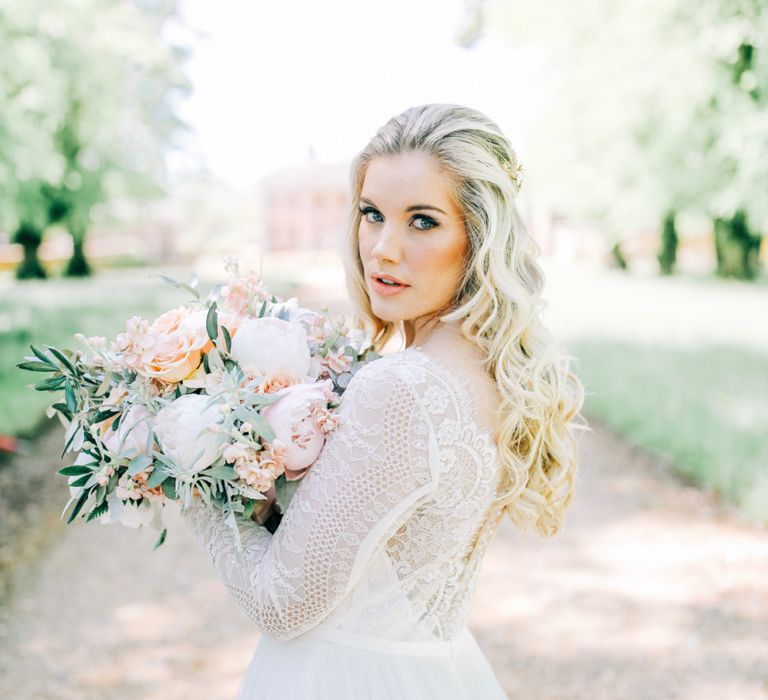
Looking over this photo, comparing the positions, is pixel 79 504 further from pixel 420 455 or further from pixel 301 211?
pixel 301 211

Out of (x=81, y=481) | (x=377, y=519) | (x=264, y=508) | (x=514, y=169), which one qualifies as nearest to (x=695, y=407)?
(x=514, y=169)

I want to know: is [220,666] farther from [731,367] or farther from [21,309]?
[21,309]

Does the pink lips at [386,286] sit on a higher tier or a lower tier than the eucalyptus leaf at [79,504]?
A: higher

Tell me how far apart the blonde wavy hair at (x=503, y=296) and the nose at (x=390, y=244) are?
0.56 ft

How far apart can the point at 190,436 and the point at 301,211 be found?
49602mm

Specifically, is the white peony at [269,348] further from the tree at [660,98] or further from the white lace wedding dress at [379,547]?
the tree at [660,98]

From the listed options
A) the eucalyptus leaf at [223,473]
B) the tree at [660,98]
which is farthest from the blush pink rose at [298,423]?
the tree at [660,98]

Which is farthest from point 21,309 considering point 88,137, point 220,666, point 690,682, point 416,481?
point 416,481

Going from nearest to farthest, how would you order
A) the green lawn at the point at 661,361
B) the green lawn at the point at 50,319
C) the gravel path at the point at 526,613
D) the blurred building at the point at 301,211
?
the gravel path at the point at 526,613
the green lawn at the point at 661,361
the green lawn at the point at 50,319
the blurred building at the point at 301,211

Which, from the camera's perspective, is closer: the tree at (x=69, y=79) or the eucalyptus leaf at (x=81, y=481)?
the eucalyptus leaf at (x=81, y=481)

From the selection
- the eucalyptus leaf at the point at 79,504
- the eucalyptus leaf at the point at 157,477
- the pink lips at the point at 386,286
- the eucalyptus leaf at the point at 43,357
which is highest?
the pink lips at the point at 386,286

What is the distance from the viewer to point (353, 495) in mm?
1599

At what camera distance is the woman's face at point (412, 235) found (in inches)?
70.7

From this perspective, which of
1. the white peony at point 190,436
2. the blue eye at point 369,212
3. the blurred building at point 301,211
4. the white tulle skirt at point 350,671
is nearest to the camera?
the white peony at point 190,436
